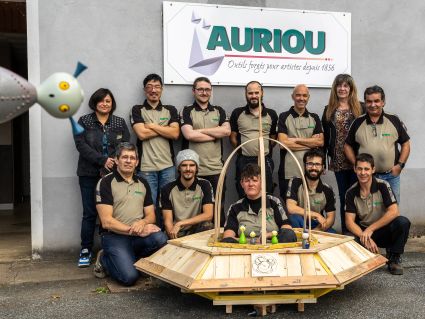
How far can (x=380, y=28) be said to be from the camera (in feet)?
22.0

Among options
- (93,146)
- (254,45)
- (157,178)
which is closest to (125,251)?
(157,178)

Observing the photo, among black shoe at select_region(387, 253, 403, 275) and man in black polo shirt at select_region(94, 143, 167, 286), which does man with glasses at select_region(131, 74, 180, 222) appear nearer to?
man in black polo shirt at select_region(94, 143, 167, 286)

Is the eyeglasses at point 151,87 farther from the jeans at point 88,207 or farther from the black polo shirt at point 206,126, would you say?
the jeans at point 88,207

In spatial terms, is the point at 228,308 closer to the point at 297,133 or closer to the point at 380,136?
the point at 297,133

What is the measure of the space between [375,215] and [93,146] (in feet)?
9.97

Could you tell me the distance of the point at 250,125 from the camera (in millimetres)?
5660

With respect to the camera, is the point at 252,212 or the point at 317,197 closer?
the point at 252,212

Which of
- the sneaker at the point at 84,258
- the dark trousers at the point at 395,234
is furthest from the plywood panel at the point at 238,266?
the sneaker at the point at 84,258

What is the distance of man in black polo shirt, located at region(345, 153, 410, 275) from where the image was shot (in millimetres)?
4926

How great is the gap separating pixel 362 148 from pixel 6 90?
13.5 feet

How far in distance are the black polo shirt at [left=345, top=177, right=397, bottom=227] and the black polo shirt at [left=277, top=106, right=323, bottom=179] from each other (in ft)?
2.58

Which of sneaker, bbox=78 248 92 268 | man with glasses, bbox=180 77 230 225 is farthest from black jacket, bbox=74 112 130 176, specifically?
sneaker, bbox=78 248 92 268

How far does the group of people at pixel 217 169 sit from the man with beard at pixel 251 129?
0.04 ft

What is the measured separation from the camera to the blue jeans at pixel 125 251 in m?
4.60
